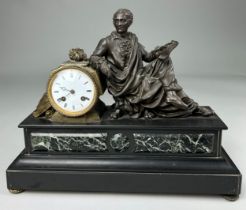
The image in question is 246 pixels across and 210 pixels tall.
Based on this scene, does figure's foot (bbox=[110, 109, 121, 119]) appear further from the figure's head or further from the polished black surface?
the figure's head

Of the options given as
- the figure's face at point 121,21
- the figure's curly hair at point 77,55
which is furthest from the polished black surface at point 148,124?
the figure's face at point 121,21

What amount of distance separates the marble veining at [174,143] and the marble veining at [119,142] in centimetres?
7

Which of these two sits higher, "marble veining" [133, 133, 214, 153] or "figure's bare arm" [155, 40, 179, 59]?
"figure's bare arm" [155, 40, 179, 59]

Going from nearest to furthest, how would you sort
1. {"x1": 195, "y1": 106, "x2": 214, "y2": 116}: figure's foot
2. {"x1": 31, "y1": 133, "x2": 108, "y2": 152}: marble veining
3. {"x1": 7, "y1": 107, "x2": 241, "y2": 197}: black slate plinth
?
{"x1": 7, "y1": 107, "x2": 241, "y2": 197}: black slate plinth
{"x1": 31, "y1": 133, "x2": 108, "y2": 152}: marble veining
{"x1": 195, "y1": 106, "x2": 214, "y2": 116}: figure's foot

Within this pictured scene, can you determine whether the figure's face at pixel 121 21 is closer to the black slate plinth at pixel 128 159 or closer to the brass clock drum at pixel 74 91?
the brass clock drum at pixel 74 91

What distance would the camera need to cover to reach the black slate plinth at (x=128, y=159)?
9.51 feet

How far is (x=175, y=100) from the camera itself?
3049 mm

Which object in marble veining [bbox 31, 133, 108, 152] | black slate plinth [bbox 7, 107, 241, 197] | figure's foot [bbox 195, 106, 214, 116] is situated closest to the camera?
black slate plinth [bbox 7, 107, 241, 197]

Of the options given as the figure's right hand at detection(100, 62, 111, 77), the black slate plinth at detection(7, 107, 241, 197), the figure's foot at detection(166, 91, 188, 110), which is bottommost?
the black slate plinth at detection(7, 107, 241, 197)

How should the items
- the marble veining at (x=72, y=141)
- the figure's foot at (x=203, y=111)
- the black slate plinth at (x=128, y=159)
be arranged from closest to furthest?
the black slate plinth at (x=128, y=159) < the marble veining at (x=72, y=141) < the figure's foot at (x=203, y=111)

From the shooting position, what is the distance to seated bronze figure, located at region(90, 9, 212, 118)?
305 centimetres

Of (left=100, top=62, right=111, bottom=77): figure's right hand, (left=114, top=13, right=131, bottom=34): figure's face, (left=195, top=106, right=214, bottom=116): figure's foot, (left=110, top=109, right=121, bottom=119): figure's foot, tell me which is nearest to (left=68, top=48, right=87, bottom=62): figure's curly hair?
(left=100, top=62, right=111, bottom=77): figure's right hand

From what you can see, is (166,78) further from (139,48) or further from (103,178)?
(103,178)

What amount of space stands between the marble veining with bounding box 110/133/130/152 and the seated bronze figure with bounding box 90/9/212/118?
17cm
